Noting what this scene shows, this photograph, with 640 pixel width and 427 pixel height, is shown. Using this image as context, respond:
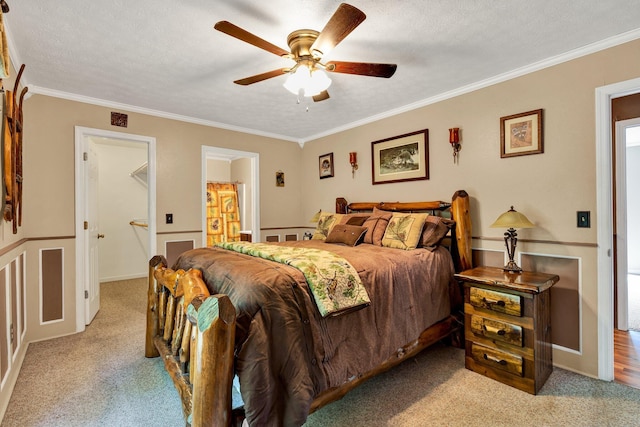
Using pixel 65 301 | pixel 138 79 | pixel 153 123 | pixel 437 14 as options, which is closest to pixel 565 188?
pixel 437 14

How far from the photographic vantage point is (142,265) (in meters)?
5.67

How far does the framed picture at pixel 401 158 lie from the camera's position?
3.32 m

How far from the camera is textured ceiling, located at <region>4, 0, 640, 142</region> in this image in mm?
1795

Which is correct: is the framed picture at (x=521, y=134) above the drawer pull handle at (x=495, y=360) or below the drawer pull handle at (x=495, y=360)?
above

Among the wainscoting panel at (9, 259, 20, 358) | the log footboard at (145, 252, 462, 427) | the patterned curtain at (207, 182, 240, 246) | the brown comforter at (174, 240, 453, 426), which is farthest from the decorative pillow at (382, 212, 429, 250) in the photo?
the patterned curtain at (207, 182, 240, 246)

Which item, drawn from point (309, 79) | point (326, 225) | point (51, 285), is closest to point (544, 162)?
point (309, 79)

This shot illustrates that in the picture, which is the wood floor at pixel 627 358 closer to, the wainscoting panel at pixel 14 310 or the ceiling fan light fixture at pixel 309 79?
the ceiling fan light fixture at pixel 309 79

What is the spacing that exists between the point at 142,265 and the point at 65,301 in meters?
2.70

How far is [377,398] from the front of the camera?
1979 millimetres

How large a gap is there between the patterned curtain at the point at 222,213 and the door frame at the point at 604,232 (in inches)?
195

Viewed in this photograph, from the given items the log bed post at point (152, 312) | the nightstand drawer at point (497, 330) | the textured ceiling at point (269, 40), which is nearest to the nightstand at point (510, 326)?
the nightstand drawer at point (497, 330)

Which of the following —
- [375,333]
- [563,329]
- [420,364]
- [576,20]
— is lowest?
[420,364]

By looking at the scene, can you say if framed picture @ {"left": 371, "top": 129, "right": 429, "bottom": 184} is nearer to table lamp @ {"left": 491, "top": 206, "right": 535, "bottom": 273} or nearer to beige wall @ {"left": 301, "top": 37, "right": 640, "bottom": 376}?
beige wall @ {"left": 301, "top": 37, "right": 640, "bottom": 376}

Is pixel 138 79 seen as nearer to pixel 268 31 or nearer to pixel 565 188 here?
pixel 268 31
